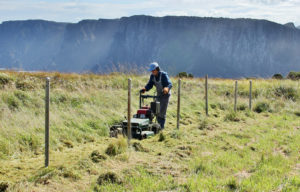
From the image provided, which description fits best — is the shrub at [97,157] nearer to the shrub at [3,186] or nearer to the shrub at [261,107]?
the shrub at [3,186]

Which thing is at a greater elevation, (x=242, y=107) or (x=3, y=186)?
(x=242, y=107)

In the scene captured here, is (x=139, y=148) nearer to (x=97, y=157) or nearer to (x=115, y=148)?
(x=115, y=148)

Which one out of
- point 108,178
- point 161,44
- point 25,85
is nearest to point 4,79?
point 25,85

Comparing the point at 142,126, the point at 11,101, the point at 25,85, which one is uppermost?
the point at 25,85

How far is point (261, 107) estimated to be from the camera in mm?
16578

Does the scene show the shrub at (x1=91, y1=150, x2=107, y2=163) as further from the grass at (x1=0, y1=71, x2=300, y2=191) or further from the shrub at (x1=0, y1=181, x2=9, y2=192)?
the shrub at (x1=0, y1=181, x2=9, y2=192)

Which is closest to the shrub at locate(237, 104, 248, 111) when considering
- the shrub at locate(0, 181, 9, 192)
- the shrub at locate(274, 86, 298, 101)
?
the shrub at locate(274, 86, 298, 101)

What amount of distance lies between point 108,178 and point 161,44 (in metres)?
160

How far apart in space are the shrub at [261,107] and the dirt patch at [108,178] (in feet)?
40.2

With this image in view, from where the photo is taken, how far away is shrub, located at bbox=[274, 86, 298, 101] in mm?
20453

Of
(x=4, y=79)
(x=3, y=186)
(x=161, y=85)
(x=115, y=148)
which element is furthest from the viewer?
(x=4, y=79)

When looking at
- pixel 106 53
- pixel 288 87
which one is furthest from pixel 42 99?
pixel 106 53

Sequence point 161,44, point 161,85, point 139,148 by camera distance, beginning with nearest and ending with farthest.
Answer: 1. point 139,148
2. point 161,85
3. point 161,44

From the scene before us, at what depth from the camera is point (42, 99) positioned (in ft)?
37.3
